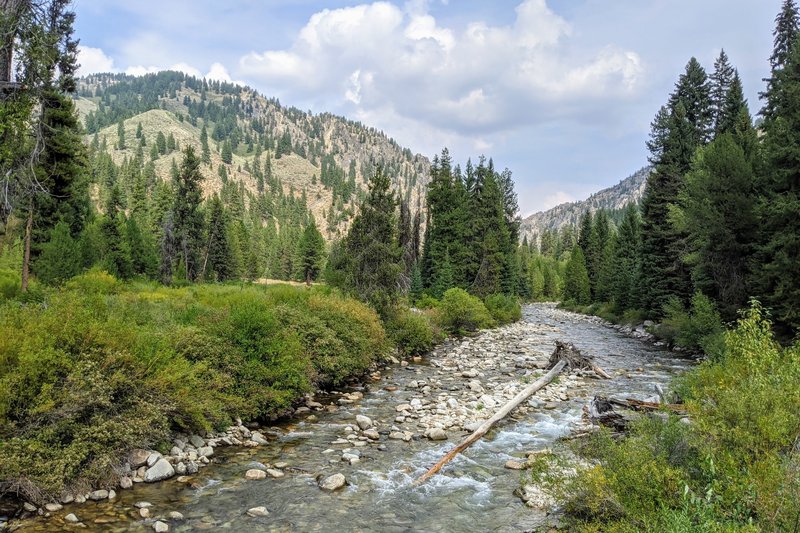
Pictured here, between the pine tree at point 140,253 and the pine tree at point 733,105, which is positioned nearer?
the pine tree at point 733,105

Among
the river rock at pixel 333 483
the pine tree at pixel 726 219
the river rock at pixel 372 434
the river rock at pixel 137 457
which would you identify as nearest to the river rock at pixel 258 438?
the river rock at pixel 372 434

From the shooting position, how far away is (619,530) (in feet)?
17.6

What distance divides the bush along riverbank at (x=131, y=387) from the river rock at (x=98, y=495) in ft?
0.06

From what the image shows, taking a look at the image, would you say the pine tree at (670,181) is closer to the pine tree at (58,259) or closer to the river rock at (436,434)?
the river rock at (436,434)

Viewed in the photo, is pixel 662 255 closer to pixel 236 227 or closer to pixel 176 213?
pixel 176 213

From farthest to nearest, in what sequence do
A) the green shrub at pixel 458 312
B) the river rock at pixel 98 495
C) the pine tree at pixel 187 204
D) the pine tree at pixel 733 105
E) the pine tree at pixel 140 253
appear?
the pine tree at pixel 140 253 < the pine tree at pixel 187 204 < the pine tree at pixel 733 105 < the green shrub at pixel 458 312 < the river rock at pixel 98 495

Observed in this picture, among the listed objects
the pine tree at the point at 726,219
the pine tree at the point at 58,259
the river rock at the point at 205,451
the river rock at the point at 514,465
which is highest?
the pine tree at the point at 726,219

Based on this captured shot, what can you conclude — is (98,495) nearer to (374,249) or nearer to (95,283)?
(95,283)

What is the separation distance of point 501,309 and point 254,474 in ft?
121

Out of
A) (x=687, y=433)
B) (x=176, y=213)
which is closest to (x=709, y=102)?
(x=687, y=433)

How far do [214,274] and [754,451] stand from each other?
67.2 metres

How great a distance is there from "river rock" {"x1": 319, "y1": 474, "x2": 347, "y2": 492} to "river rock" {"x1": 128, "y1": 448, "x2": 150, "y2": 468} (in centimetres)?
362

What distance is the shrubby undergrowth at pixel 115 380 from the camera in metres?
7.84

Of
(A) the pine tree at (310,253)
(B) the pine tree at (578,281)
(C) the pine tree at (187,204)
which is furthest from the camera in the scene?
(A) the pine tree at (310,253)
